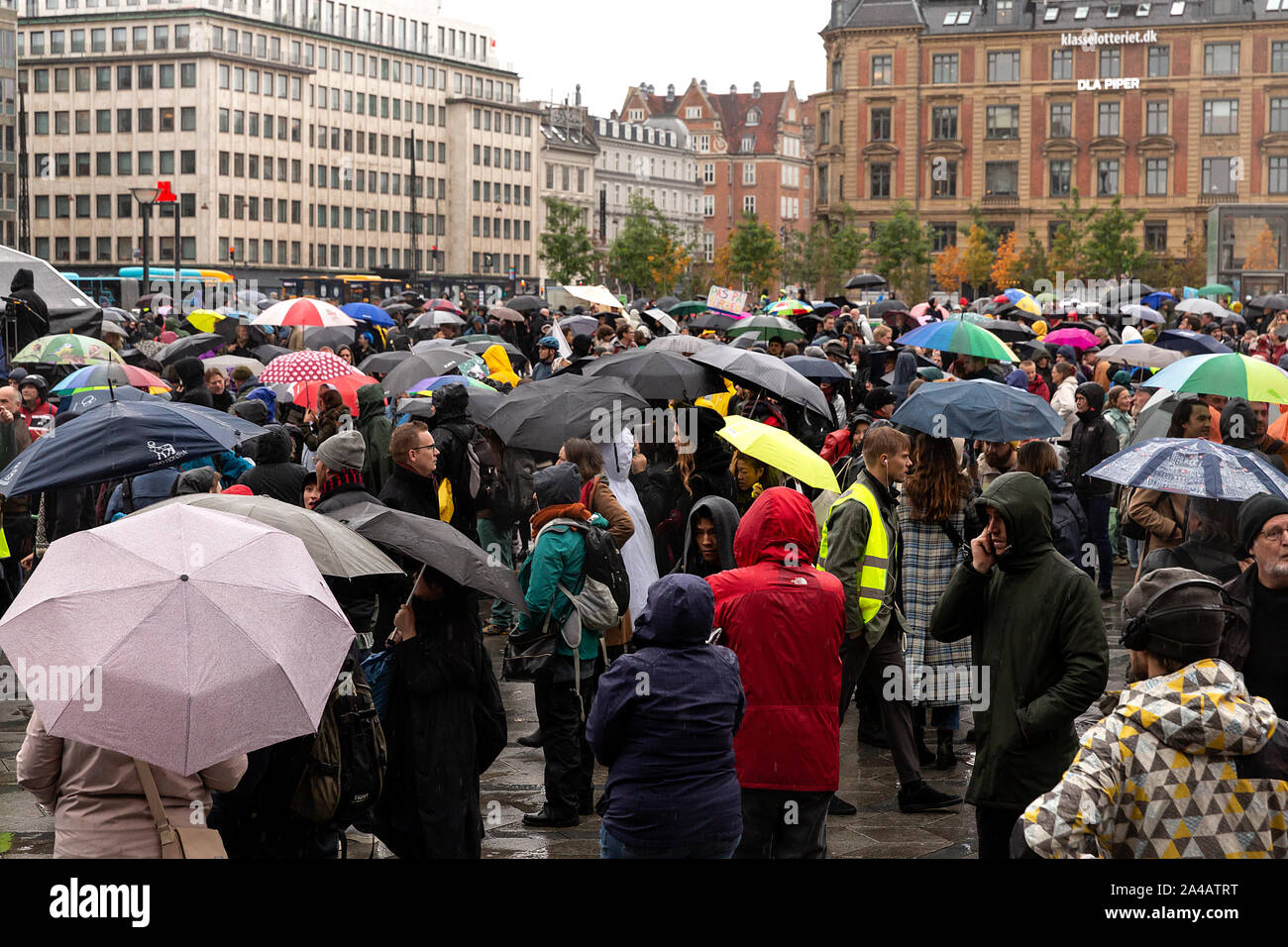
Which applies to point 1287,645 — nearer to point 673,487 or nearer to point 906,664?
point 906,664

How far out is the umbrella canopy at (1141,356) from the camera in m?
19.3

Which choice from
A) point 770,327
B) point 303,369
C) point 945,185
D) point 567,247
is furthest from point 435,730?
point 945,185

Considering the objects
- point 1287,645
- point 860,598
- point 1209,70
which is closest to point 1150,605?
point 1287,645

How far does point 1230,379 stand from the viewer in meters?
10.2

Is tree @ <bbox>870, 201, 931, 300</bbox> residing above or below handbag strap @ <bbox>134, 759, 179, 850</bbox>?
above

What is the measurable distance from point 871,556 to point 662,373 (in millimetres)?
4485

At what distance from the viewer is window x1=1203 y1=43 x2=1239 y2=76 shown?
89875 millimetres

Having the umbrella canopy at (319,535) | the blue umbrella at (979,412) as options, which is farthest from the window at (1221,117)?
the umbrella canopy at (319,535)

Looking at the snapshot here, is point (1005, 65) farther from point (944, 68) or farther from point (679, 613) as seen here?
point (679, 613)

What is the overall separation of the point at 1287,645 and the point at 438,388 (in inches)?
262

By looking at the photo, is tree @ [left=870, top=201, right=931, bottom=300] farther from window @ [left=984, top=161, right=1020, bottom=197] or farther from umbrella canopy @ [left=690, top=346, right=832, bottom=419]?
umbrella canopy @ [left=690, top=346, right=832, bottom=419]

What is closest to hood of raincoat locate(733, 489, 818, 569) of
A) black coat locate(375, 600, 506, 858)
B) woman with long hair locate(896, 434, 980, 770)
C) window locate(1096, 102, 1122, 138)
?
black coat locate(375, 600, 506, 858)

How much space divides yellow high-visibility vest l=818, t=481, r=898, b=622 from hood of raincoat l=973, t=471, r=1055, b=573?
234cm

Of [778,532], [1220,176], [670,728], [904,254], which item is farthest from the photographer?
[1220,176]
